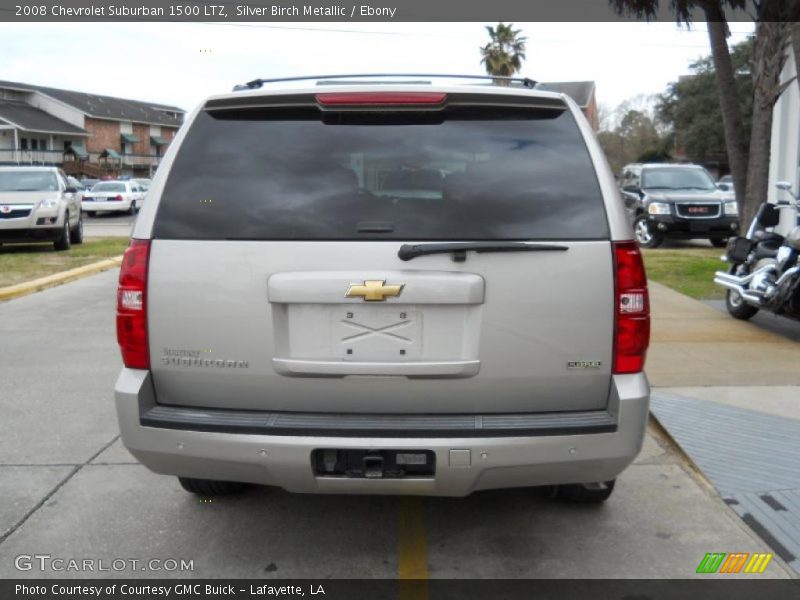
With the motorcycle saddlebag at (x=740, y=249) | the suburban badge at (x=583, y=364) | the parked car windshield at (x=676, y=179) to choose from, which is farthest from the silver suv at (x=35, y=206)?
the suburban badge at (x=583, y=364)

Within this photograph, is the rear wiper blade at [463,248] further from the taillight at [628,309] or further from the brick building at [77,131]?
the brick building at [77,131]

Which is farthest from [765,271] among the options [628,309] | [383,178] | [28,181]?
[28,181]

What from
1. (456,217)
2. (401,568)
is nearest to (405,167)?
(456,217)

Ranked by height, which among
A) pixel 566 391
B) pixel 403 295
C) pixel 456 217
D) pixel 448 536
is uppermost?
pixel 456 217

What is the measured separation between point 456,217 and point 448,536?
1670 mm

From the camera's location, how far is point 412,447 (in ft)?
10.5

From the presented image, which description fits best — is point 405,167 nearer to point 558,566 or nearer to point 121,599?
point 558,566

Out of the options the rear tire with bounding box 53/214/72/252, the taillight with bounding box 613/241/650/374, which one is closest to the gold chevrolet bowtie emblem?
the taillight with bounding box 613/241/650/374

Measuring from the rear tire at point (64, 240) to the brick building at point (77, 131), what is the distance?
46046 mm

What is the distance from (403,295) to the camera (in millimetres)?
3217

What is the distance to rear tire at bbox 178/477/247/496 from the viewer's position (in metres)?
4.31

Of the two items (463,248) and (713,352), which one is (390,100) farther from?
(713,352)

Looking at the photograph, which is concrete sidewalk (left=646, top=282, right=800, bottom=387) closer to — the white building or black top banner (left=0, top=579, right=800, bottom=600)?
black top banner (left=0, top=579, right=800, bottom=600)

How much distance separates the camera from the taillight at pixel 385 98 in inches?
136
